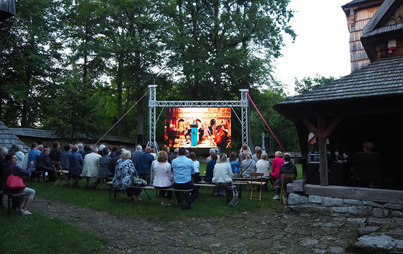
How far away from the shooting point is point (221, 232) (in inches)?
248

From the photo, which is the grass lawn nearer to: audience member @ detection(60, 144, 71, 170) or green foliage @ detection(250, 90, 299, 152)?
audience member @ detection(60, 144, 71, 170)

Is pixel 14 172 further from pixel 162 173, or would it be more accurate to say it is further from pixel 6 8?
pixel 6 8

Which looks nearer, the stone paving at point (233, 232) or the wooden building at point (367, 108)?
the stone paving at point (233, 232)

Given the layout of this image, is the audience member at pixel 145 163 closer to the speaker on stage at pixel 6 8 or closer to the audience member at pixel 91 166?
the audience member at pixel 91 166

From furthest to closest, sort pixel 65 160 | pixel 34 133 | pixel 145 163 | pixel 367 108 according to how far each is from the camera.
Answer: pixel 34 133 → pixel 65 160 → pixel 145 163 → pixel 367 108

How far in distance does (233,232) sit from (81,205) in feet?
13.4

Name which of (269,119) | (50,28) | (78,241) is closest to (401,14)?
(78,241)

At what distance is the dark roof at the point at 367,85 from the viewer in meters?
7.08

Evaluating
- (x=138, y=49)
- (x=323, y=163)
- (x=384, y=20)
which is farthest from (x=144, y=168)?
(x=138, y=49)

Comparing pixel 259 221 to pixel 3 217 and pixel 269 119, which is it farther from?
pixel 269 119

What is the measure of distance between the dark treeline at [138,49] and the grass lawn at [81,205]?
48.7 feet

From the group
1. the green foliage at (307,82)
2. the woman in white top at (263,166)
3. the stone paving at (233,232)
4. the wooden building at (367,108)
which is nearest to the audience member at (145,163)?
the stone paving at (233,232)

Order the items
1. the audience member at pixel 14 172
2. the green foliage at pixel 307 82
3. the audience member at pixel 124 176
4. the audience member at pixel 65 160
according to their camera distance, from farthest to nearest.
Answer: the green foliage at pixel 307 82, the audience member at pixel 65 160, the audience member at pixel 124 176, the audience member at pixel 14 172

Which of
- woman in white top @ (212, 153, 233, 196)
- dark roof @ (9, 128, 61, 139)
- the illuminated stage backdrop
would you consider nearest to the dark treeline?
dark roof @ (9, 128, 61, 139)
